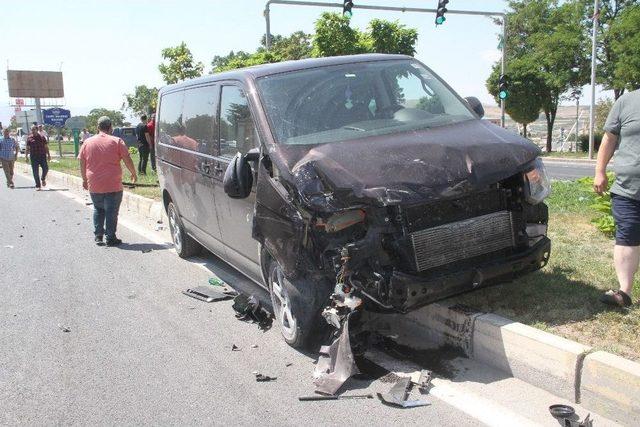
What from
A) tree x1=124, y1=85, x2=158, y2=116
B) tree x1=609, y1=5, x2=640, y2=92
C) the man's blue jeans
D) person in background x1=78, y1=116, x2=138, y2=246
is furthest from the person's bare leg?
tree x1=124, y1=85, x2=158, y2=116

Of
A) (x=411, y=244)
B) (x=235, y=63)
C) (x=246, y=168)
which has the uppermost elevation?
(x=235, y=63)

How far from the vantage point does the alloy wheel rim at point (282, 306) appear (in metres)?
4.49

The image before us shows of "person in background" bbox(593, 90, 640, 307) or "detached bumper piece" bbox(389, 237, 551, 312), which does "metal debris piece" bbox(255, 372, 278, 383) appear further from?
"person in background" bbox(593, 90, 640, 307)

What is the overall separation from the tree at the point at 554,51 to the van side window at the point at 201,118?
32.6 metres

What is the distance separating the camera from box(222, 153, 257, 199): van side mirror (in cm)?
461

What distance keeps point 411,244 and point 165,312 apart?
2.78m

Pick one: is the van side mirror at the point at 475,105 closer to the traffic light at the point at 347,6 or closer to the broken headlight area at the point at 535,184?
the broken headlight area at the point at 535,184

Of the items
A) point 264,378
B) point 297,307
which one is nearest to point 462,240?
point 297,307

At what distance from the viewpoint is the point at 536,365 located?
3.74m

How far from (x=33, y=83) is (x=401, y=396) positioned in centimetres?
8770

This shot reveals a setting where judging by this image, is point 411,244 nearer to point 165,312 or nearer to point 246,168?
point 246,168

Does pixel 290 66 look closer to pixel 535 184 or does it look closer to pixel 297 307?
pixel 297 307

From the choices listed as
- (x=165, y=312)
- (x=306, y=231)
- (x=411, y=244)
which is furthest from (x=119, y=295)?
(x=411, y=244)

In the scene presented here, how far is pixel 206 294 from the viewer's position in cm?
618
